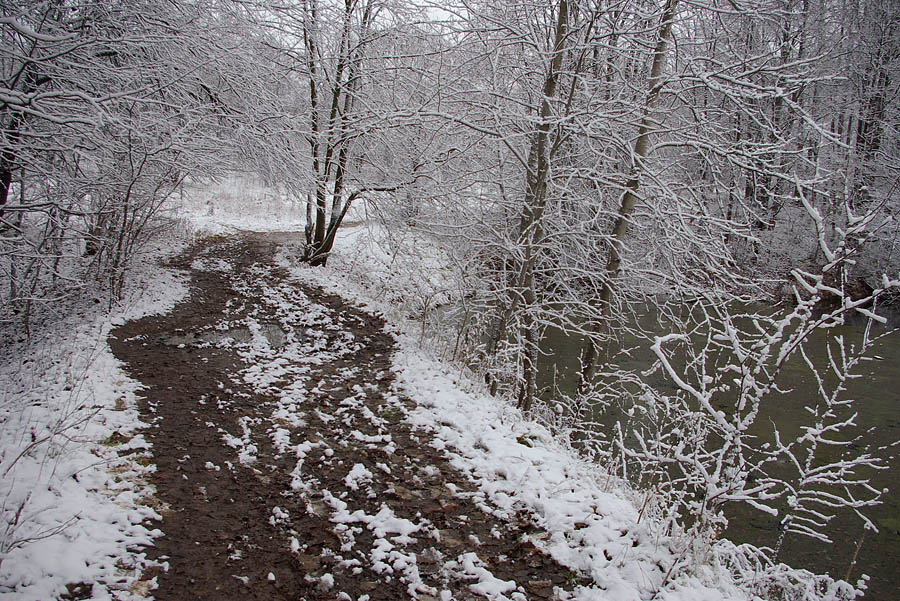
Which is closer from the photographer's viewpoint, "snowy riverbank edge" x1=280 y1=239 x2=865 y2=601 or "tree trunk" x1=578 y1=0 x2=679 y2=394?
"snowy riverbank edge" x1=280 y1=239 x2=865 y2=601

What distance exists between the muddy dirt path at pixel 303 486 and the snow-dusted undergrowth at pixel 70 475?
0.69 ft

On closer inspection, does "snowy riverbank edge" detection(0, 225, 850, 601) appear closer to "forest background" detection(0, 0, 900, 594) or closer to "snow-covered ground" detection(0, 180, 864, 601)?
"snow-covered ground" detection(0, 180, 864, 601)

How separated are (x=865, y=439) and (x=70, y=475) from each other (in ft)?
35.0

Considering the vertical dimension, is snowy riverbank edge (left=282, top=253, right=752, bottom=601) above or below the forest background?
below

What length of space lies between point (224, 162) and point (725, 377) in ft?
36.3

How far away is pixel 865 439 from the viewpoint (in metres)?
8.34

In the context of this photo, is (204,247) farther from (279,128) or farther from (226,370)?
(226,370)

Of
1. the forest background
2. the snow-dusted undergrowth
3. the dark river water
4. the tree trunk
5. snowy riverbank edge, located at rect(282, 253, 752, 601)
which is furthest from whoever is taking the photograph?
the tree trunk

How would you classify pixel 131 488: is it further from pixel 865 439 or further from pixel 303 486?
pixel 865 439

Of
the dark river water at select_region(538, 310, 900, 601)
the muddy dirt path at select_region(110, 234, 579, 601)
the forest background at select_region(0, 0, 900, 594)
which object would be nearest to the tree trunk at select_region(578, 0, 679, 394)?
the forest background at select_region(0, 0, 900, 594)

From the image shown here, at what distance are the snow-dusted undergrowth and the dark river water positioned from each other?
4.55 m

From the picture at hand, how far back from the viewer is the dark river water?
5.63 m

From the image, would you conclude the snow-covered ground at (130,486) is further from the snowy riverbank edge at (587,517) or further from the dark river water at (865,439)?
the dark river water at (865,439)

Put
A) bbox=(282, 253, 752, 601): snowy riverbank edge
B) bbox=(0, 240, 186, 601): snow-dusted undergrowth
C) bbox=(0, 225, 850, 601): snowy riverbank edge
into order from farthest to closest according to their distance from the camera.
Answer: bbox=(282, 253, 752, 601): snowy riverbank edge → bbox=(0, 225, 850, 601): snowy riverbank edge → bbox=(0, 240, 186, 601): snow-dusted undergrowth
